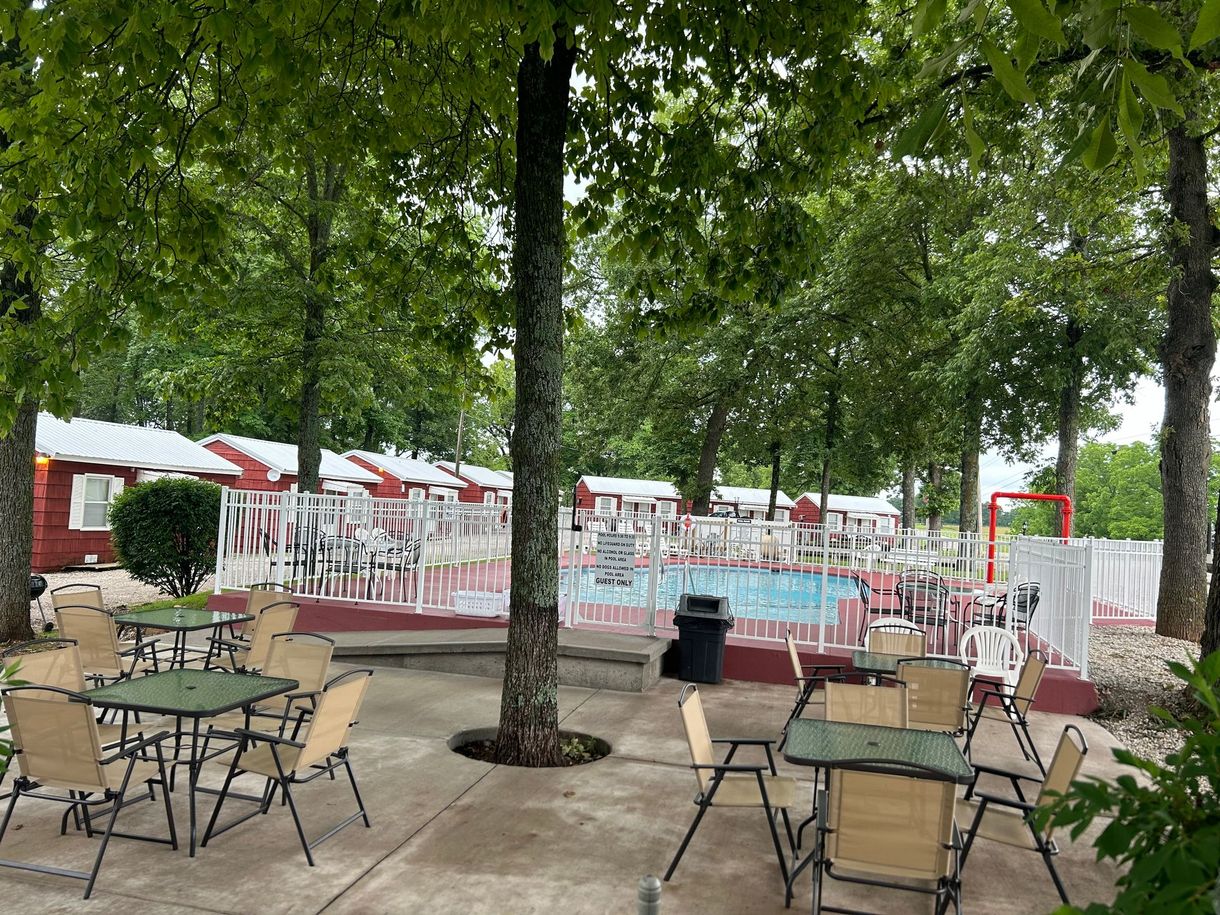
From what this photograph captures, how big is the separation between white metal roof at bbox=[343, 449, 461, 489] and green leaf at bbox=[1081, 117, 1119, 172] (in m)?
35.0

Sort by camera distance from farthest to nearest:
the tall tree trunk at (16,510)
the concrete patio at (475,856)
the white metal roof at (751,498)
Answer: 1. the white metal roof at (751,498)
2. the tall tree trunk at (16,510)
3. the concrete patio at (475,856)

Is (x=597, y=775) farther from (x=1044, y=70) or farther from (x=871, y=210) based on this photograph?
(x=871, y=210)

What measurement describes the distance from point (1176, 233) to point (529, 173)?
441 inches

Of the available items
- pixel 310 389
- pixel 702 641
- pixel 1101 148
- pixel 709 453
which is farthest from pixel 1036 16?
pixel 709 453

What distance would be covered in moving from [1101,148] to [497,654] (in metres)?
8.54

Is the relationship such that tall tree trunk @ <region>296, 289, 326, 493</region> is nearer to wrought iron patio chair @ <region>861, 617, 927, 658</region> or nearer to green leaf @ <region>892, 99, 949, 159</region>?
wrought iron patio chair @ <region>861, 617, 927, 658</region>

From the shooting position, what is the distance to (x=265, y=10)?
5305mm

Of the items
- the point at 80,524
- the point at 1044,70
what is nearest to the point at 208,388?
the point at 80,524

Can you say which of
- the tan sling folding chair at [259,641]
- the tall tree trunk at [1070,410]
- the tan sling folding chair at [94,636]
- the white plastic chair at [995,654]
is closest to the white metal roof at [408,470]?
the tall tree trunk at [1070,410]

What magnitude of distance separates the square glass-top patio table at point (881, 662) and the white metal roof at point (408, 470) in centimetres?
3057

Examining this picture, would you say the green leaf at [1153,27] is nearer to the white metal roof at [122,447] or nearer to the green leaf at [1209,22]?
the green leaf at [1209,22]

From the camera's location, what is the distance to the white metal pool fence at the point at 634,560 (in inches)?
386

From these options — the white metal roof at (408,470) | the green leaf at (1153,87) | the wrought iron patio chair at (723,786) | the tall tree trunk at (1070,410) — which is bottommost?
the wrought iron patio chair at (723,786)

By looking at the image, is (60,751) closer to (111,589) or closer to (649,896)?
(649,896)
